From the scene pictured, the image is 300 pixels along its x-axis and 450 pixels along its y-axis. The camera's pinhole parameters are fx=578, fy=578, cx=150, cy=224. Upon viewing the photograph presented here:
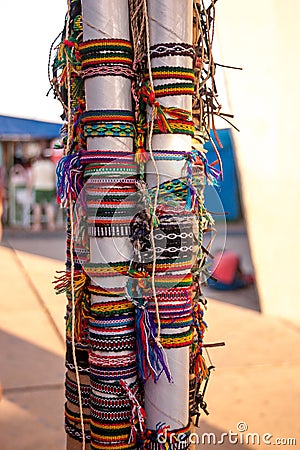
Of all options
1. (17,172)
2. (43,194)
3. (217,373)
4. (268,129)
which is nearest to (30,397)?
(217,373)

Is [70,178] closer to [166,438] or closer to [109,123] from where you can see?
[109,123]

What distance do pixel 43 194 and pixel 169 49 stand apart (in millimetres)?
8287

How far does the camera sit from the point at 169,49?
1.09 m

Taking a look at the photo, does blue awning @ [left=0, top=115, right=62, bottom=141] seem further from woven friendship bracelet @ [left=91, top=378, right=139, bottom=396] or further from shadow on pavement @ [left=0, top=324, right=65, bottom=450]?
woven friendship bracelet @ [left=91, top=378, right=139, bottom=396]

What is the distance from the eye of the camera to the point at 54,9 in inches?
132

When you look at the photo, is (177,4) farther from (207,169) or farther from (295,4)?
(295,4)

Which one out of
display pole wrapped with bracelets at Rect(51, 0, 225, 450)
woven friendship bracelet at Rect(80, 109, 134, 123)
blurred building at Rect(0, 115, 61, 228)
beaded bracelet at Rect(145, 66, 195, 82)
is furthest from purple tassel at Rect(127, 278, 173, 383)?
blurred building at Rect(0, 115, 61, 228)

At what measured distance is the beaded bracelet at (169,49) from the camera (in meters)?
1.09

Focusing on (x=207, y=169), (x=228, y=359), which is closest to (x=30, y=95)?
(x=228, y=359)

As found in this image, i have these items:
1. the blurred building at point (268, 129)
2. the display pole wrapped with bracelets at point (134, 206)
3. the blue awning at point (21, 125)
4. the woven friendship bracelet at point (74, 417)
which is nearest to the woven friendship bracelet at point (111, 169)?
the display pole wrapped with bracelets at point (134, 206)

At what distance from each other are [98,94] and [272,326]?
2.99 metres

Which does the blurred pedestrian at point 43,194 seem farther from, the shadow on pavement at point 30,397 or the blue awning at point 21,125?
the shadow on pavement at point 30,397

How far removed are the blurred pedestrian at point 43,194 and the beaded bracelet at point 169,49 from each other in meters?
8.05

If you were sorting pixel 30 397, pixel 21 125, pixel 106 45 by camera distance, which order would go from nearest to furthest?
pixel 106 45 → pixel 30 397 → pixel 21 125
